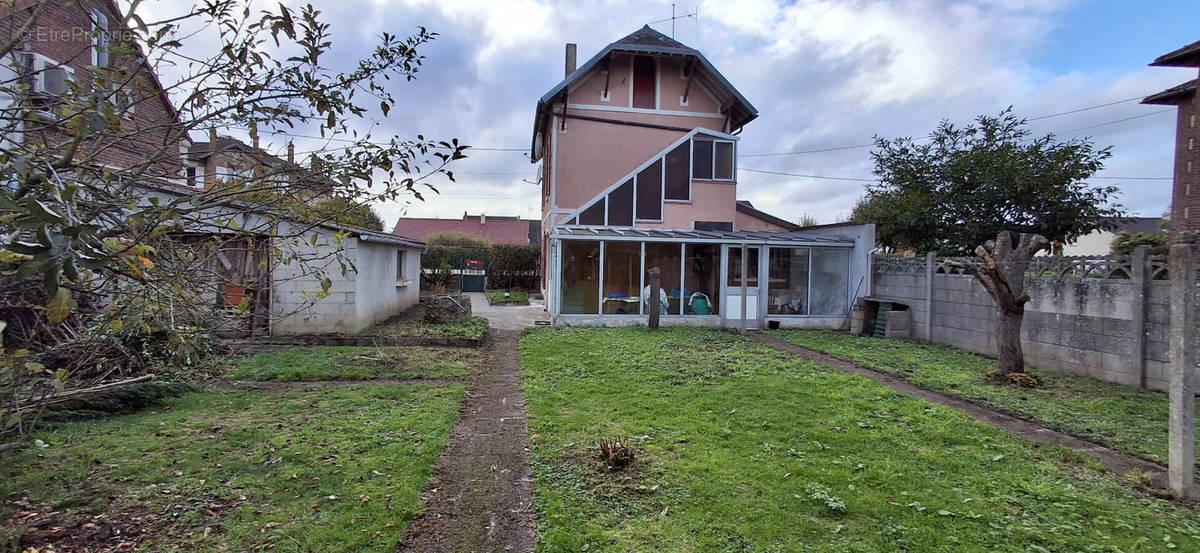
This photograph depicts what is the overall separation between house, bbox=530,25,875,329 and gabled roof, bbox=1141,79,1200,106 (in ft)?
29.4

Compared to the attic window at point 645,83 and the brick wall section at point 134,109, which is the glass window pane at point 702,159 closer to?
A: the attic window at point 645,83

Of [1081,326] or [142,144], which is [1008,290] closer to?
[1081,326]

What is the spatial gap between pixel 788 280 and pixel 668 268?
9.86 ft

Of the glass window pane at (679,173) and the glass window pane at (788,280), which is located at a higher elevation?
the glass window pane at (679,173)

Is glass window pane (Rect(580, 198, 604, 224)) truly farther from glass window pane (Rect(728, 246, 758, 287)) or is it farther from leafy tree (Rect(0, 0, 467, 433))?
leafy tree (Rect(0, 0, 467, 433))

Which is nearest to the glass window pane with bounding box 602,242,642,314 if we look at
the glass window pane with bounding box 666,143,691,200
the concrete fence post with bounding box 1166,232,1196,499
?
the glass window pane with bounding box 666,143,691,200

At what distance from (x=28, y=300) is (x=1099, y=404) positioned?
32.1ft

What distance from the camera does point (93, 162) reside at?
2.63m

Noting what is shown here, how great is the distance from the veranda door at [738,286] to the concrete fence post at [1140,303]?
6.88 meters

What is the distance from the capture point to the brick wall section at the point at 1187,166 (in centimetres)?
1377

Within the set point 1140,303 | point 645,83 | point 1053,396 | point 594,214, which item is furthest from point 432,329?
point 645,83

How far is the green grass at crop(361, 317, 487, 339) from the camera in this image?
1048 cm

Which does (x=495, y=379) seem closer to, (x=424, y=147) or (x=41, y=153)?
(x=424, y=147)

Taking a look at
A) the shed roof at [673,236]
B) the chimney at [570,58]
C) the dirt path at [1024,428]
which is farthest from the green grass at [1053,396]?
the chimney at [570,58]
